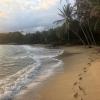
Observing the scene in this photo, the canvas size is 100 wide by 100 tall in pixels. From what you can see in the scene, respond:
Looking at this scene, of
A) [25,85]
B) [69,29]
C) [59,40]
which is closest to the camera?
[25,85]

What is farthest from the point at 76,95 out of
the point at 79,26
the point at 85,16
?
the point at 79,26

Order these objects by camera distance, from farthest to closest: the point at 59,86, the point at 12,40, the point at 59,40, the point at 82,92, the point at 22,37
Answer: the point at 12,40 < the point at 22,37 < the point at 59,40 < the point at 59,86 < the point at 82,92

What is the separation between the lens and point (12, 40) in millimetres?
110312

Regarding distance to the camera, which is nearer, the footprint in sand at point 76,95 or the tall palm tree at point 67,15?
the footprint in sand at point 76,95

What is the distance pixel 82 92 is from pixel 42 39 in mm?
66031

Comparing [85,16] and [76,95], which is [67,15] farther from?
[76,95]

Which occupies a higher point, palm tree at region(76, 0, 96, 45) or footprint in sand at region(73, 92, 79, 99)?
palm tree at region(76, 0, 96, 45)

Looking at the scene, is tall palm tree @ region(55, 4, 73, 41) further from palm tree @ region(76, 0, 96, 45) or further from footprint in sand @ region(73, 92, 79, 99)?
footprint in sand @ region(73, 92, 79, 99)

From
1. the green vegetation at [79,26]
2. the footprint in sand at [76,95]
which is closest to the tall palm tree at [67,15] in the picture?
the green vegetation at [79,26]

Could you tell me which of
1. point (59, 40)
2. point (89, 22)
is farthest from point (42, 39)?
point (89, 22)

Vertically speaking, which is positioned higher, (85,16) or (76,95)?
(85,16)

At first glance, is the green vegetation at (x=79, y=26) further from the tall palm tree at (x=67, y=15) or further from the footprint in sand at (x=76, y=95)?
the footprint in sand at (x=76, y=95)

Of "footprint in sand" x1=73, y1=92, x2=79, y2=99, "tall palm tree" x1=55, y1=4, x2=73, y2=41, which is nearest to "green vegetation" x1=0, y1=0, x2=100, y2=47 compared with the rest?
"tall palm tree" x1=55, y1=4, x2=73, y2=41

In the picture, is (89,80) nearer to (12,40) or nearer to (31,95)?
(31,95)
